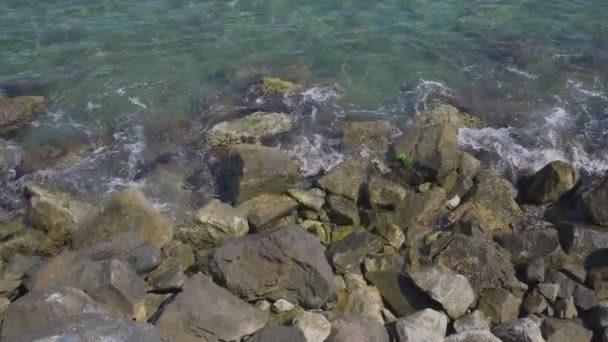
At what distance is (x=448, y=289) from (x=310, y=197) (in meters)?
3.74

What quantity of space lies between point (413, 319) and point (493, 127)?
7.80 metres

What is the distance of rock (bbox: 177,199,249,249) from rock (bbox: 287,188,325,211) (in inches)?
53.8

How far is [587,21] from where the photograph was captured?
21766 mm

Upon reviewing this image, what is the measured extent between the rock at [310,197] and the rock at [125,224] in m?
2.58

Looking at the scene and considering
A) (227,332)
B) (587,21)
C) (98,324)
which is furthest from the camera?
(587,21)

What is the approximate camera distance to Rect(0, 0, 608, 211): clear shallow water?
658 inches

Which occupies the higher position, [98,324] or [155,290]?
[98,324]

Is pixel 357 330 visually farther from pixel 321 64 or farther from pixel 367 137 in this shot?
pixel 321 64

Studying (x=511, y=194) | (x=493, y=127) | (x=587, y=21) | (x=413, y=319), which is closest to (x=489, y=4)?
(x=587, y=21)

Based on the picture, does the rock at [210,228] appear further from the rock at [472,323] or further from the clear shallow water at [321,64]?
the rock at [472,323]

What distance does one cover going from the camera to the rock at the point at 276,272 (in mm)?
11438

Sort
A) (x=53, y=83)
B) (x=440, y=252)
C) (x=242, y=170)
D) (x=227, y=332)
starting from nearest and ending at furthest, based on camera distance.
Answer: (x=227, y=332) → (x=440, y=252) → (x=242, y=170) → (x=53, y=83)

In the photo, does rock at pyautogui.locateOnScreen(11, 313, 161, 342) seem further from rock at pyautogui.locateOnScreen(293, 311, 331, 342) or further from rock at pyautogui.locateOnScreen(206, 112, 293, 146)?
rock at pyautogui.locateOnScreen(206, 112, 293, 146)

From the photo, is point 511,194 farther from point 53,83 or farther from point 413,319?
point 53,83
